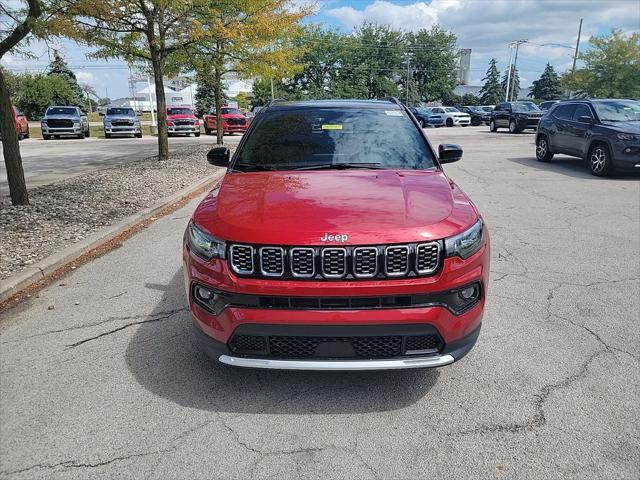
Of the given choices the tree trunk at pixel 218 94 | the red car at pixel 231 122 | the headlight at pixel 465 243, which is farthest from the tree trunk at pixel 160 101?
the red car at pixel 231 122

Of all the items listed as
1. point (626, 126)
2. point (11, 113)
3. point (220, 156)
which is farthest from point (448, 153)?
point (626, 126)

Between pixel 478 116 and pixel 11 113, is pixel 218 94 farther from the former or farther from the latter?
pixel 478 116

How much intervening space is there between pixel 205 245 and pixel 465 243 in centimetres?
152

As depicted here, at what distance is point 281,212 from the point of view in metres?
2.88

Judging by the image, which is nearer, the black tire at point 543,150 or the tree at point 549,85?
the black tire at point 543,150

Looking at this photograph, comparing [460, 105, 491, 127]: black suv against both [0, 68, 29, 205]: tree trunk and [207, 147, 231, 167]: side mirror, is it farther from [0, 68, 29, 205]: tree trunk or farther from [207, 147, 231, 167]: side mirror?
[207, 147, 231, 167]: side mirror

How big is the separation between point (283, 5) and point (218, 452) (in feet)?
47.7

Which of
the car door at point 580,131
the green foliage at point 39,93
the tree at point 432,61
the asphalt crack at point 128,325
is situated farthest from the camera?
the tree at point 432,61

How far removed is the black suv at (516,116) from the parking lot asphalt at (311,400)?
2569cm

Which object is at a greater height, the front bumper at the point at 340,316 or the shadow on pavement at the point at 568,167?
the front bumper at the point at 340,316

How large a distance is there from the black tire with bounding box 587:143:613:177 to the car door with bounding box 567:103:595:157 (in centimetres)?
30

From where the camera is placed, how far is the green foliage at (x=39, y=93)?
49312 mm

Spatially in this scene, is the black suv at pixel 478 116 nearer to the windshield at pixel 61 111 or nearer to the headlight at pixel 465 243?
the windshield at pixel 61 111

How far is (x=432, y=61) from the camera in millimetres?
74625
